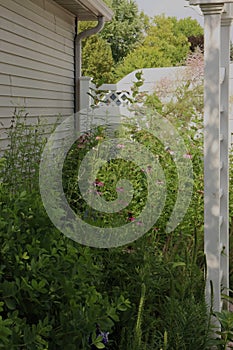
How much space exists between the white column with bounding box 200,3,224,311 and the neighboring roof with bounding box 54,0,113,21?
3708mm

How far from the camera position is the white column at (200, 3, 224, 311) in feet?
11.2

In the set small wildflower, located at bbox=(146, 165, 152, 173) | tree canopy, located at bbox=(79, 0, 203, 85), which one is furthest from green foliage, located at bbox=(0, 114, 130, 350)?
tree canopy, located at bbox=(79, 0, 203, 85)

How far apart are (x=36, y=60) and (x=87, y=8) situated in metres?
1.45

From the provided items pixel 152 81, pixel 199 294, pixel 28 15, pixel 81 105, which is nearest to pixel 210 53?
pixel 199 294

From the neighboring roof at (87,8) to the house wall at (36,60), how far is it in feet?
0.31

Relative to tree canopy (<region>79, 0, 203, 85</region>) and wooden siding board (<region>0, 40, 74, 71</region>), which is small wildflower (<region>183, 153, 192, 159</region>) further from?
tree canopy (<region>79, 0, 203, 85</region>)

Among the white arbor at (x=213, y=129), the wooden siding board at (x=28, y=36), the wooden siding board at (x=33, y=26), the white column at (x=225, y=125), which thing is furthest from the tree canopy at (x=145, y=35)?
the white arbor at (x=213, y=129)

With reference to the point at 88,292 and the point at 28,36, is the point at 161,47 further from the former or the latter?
the point at 88,292

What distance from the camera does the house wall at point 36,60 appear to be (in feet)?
17.7

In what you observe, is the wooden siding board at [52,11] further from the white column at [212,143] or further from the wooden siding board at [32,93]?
the white column at [212,143]

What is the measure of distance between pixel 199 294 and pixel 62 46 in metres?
4.68

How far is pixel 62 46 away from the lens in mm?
7594

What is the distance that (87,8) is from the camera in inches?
295

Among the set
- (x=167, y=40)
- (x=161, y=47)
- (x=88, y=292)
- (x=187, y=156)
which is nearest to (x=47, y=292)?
(x=88, y=292)
